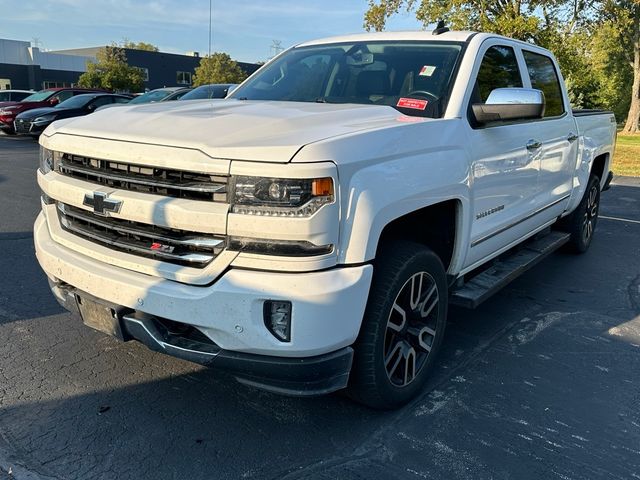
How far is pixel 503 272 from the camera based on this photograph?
4148 millimetres

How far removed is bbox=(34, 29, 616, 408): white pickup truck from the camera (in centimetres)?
235

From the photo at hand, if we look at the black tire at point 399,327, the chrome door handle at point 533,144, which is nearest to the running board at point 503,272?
the black tire at point 399,327

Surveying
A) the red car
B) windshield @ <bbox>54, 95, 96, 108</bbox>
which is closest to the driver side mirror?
windshield @ <bbox>54, 95, 96, 108</bbox>

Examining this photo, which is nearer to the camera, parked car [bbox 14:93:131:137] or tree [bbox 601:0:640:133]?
parked car [bbox 14:93:131:137]

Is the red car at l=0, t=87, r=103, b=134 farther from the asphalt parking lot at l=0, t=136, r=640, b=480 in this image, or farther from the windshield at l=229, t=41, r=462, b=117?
the windshield at l=229, t=41, r=462, b=117

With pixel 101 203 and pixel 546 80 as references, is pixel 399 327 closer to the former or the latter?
pixel 101 203

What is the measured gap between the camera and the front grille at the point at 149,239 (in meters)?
2.46

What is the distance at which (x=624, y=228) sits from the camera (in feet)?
26.1

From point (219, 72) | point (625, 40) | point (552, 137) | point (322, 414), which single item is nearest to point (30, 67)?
point (219, 72)

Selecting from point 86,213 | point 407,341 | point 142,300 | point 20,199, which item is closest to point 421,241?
point 407,341

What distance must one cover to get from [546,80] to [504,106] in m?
2.19

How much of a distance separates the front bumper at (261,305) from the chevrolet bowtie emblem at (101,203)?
342 mm

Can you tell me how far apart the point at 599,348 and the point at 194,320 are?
9.62 feet

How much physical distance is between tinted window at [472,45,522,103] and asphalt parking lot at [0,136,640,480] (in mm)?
1720
